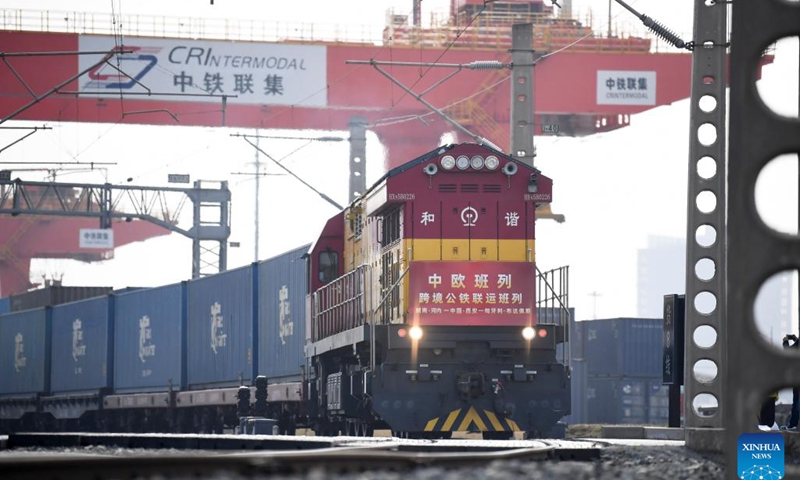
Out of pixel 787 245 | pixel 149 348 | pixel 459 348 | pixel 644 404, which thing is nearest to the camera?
pixel 787 245

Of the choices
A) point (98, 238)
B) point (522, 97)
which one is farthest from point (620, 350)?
point (98, 238)

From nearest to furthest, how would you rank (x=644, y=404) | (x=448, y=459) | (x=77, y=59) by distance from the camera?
(x=448, y=459) < (x=644, y=404) < (x=77, y=59)

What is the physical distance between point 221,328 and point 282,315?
4.59m

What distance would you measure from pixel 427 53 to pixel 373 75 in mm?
2291

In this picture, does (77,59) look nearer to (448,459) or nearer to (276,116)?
(276,116)

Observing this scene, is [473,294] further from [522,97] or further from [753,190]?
[753,190]

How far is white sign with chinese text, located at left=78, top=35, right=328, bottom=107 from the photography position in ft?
171

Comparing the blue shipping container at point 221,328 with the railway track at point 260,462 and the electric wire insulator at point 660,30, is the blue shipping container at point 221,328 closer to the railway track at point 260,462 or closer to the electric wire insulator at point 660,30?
the electric wire insulator at point 660,30

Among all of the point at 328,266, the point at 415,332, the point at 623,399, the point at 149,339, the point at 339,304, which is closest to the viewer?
the point at 415,332

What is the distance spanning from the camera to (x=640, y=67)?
5378cm

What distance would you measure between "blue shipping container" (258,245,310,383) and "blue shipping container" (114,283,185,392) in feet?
18.6

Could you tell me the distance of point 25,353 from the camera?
143ft

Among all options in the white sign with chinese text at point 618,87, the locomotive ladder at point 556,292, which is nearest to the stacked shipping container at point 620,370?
the white sign with chinese text at point 618,87

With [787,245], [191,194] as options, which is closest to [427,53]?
[191,194]
